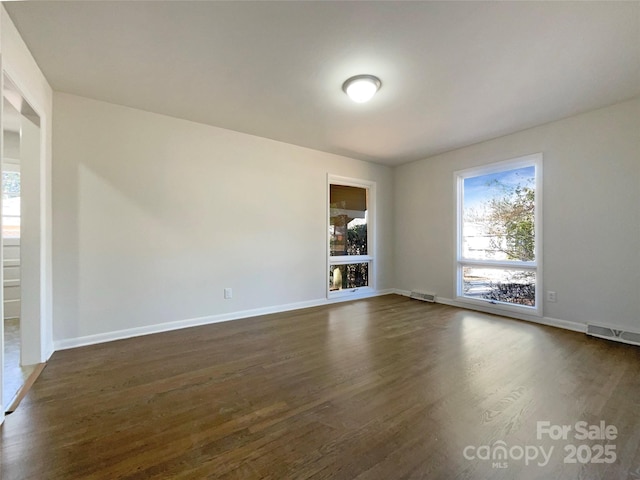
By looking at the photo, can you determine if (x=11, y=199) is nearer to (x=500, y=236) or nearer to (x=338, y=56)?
(x=338, y=56)

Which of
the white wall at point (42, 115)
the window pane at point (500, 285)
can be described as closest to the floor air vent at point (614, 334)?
the window pane at point (500, 285)

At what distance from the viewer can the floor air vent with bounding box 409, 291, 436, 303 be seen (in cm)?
481

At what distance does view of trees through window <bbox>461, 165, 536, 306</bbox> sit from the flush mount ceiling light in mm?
2668

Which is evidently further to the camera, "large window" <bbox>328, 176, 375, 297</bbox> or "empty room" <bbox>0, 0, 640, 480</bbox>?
"large window" <bbox>328, 176, 375, 297</bbox>

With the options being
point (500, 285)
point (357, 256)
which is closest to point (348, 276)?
point (357, 256)

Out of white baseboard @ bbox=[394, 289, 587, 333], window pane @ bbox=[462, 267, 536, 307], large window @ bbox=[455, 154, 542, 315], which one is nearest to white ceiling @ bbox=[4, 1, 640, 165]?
large window @ bbox=[455, 154, 542, 315]

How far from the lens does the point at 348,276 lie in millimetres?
5051

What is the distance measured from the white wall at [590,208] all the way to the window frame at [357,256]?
6.40ft

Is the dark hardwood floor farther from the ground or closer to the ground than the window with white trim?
closer to the ground

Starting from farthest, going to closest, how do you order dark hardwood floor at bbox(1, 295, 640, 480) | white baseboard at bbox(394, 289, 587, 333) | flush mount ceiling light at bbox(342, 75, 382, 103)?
white baseboard at bbox(394, 289, 587, 333), flush mount ceiling light at bbox(342, 75, 382, 103), dark hardwood floor at bbox(1, 295, 640, 480)

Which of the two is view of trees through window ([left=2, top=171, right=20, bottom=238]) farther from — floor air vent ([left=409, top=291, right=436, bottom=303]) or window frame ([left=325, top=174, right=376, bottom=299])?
floor air vent ([left=409, top=291, right=436, bottom=303])

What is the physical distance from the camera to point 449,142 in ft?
13.5

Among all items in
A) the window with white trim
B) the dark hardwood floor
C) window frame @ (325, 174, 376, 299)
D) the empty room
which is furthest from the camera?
window frame @ (325, 174, 376, 299)

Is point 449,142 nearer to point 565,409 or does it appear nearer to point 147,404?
point 565,409
